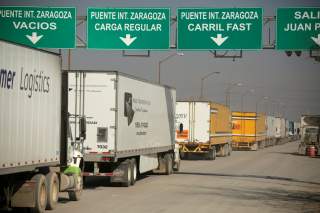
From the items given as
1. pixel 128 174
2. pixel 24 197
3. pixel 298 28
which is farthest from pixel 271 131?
pixel 24 197

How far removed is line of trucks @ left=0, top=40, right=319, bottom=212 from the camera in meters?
15.1

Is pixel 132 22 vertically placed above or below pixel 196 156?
above

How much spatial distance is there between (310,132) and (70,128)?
41765 millimetres

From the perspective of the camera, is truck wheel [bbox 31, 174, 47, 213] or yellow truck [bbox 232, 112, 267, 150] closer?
truck wheel [bbox 31, 174, 47, 213]

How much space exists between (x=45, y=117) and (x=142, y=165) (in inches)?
419

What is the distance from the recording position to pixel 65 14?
28.9m

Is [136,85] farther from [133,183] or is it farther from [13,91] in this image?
[13,91]

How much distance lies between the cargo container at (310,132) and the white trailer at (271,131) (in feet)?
57.9

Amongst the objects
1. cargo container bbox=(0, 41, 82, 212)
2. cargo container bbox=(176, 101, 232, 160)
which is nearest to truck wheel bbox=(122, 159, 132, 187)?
cargo container bbox=(0, 41, 82, 212)

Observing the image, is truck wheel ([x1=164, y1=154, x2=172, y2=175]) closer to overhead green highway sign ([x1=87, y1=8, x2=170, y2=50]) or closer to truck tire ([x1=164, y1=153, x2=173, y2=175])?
truck tire ([x1=164, y1=153, x2=173, y2=175])

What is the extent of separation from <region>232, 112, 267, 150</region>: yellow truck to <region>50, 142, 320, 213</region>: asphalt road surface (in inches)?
1358

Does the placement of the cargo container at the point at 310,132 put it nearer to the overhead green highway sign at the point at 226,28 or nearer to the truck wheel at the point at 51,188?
the overhead green highway sign at the point at 226,28

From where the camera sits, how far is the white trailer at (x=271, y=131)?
82.4m

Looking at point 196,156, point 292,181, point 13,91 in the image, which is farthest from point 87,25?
point 196,156
